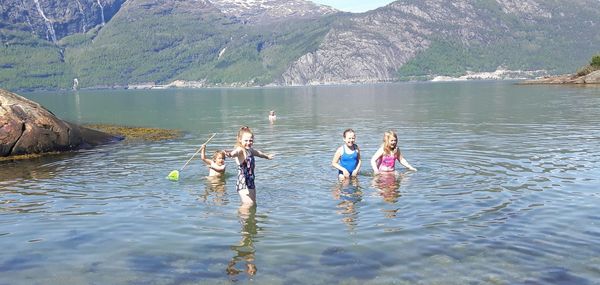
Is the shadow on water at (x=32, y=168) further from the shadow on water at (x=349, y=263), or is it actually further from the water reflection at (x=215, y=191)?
the shadow on water at (x=349, y=263)

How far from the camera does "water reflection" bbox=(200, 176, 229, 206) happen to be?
54.2ft

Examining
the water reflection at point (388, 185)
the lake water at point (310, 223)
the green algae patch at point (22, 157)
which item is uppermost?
the green algae patch at point (22, 157)

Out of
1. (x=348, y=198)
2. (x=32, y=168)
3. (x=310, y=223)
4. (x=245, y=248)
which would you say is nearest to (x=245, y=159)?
(x=310, y=223)

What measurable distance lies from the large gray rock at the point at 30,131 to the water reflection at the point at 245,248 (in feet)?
61.2

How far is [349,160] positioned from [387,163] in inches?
61.6

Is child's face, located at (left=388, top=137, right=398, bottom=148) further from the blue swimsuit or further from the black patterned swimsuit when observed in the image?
the black patterned swimsuit

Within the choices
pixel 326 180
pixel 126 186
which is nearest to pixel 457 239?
pixel 326 180

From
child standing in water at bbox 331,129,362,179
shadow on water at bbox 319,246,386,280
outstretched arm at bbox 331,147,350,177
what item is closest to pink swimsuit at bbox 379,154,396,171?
child standing in water at bbox 331,129,362,179

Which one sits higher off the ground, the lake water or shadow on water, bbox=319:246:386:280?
the lake water

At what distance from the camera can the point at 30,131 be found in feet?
93.8

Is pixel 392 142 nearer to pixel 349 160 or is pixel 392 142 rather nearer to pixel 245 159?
pixel 349 160

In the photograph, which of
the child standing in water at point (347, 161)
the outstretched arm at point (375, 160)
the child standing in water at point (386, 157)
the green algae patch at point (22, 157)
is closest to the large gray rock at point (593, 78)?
the child standing in water at point (386, 157)

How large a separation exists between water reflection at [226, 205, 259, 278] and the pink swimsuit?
Result: 21.4ft

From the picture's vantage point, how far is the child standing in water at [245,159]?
13.3m
